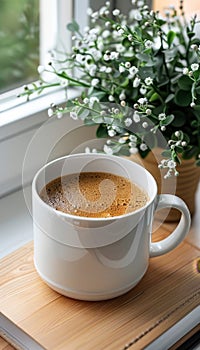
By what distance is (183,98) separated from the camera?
2.82ft

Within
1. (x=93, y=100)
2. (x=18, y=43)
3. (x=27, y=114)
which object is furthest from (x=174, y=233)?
(x=18, y=43)

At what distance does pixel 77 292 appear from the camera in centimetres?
76

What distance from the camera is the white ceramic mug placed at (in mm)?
724

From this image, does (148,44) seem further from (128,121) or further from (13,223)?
(13,223)

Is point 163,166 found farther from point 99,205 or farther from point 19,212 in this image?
point 19,212

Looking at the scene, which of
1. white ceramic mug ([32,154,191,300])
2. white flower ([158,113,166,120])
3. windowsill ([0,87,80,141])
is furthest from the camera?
windowsill ([0,87,80,141])

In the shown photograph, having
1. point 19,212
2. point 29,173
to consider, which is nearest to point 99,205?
point 29,173

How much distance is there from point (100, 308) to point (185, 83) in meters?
0.30

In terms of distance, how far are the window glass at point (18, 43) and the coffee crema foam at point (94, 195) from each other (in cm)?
30

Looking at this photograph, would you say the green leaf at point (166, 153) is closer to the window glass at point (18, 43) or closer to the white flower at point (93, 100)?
the white flower at point (93, 100)

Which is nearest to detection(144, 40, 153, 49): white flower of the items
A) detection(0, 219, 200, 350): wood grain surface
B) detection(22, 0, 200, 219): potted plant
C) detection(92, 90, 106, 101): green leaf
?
detection(22, 0, 200, 219): potted plant

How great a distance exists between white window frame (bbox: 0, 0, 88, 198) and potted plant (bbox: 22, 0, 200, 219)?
3.3 inches

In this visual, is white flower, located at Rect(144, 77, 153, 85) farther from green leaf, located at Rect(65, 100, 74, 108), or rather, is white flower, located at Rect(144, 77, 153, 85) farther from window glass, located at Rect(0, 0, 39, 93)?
window glass, located at Rect(0, 0, 39, 93)

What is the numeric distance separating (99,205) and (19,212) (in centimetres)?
25
